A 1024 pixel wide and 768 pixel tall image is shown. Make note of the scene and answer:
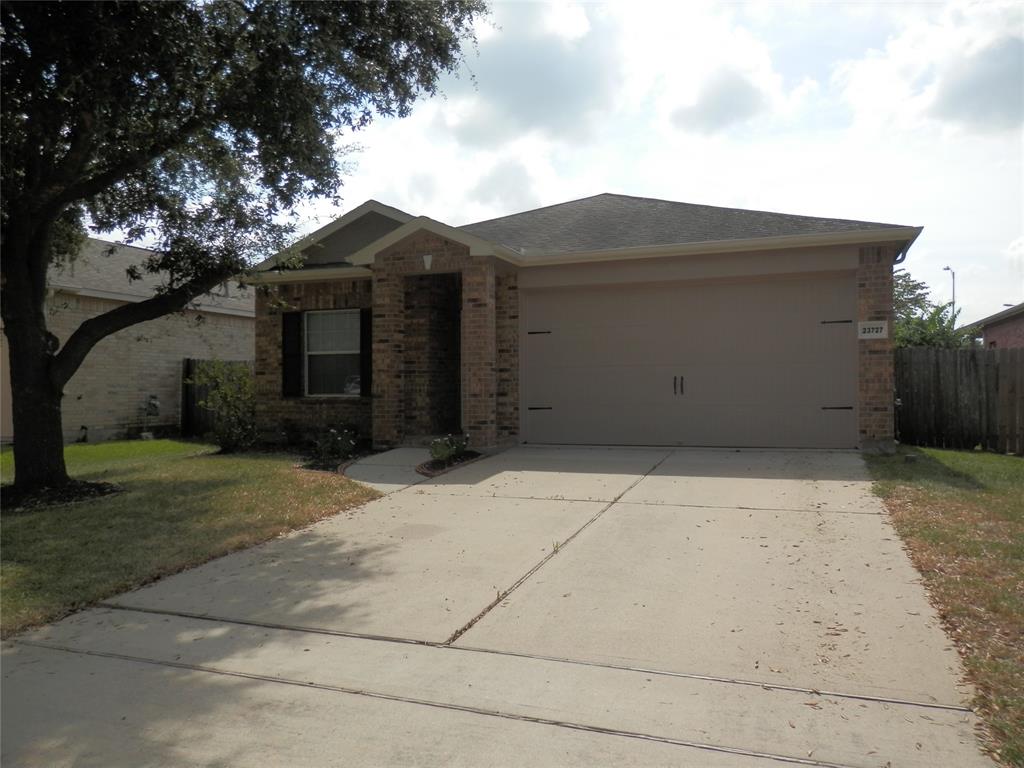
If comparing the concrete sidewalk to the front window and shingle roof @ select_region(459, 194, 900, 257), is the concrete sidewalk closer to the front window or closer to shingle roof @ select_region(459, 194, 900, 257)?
the front window

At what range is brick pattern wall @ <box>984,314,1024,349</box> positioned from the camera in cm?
2230

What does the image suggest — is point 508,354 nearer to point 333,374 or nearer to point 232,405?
point 333,374

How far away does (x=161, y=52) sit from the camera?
777 centimetres

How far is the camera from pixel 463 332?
1176 cm

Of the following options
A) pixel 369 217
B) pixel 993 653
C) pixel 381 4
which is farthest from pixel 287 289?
pixel 993 653

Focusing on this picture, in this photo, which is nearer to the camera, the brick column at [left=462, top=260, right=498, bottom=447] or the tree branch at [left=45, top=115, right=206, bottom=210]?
the tree branch at [left=45, top=115, right=206, bottom=210]

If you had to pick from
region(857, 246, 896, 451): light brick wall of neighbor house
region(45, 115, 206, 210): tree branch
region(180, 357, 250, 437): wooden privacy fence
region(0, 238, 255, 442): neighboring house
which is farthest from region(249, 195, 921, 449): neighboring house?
region(180, 357, 250, 437): wooden privacy fence

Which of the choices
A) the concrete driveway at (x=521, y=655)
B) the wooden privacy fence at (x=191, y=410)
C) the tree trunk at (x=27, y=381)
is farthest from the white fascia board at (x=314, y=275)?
the concrete driveway at (x=521, y=655)

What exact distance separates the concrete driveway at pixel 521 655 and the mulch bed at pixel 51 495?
3531 millimetres

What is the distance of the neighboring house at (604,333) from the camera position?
11031 millimetres

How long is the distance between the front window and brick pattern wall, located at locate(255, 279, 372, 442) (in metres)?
0.19

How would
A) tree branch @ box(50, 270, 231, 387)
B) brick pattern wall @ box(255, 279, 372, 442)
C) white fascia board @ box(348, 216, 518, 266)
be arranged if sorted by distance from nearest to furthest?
tree branch @ box(50, 270, 231, 387), white fascia board @ box(348, 216, 518, 266), brick pattern wall @ box(255, 279, 372, 442)

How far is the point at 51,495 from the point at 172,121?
4493 millimetres

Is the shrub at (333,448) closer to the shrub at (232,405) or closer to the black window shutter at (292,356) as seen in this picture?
the shrub at (232,405)
